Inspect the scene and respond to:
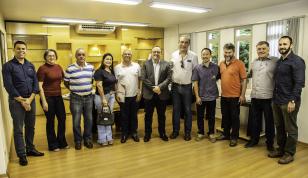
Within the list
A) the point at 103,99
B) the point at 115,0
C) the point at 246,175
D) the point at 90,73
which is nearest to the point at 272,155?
the point at 246,175

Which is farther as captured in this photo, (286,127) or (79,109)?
(79,109)

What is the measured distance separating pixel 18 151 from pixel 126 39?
4.40m

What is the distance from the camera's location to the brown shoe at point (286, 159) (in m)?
3.22

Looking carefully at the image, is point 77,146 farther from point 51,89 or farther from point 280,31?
point 280,31

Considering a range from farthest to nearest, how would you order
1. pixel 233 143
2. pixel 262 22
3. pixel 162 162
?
pixel 262 22 → pixel 233 143 → pixel 162 162

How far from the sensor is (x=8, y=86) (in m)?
2.99

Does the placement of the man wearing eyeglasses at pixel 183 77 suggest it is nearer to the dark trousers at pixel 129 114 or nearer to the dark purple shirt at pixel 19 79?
the dark trousers at pixel 129 114

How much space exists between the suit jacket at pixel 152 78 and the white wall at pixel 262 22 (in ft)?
6.42

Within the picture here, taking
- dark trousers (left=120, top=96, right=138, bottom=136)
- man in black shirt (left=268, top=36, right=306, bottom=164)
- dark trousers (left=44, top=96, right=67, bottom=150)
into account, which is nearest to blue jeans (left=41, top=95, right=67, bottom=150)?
dark trousers (left=44, top=96, right=67, bottom=150)

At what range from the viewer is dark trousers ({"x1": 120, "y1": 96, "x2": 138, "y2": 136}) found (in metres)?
4.03

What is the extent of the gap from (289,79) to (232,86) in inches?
33.1

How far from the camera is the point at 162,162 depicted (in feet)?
10.9

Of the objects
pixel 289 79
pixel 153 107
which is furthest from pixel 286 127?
pixel 153 107

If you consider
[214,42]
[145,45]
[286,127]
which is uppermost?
[145,45]
